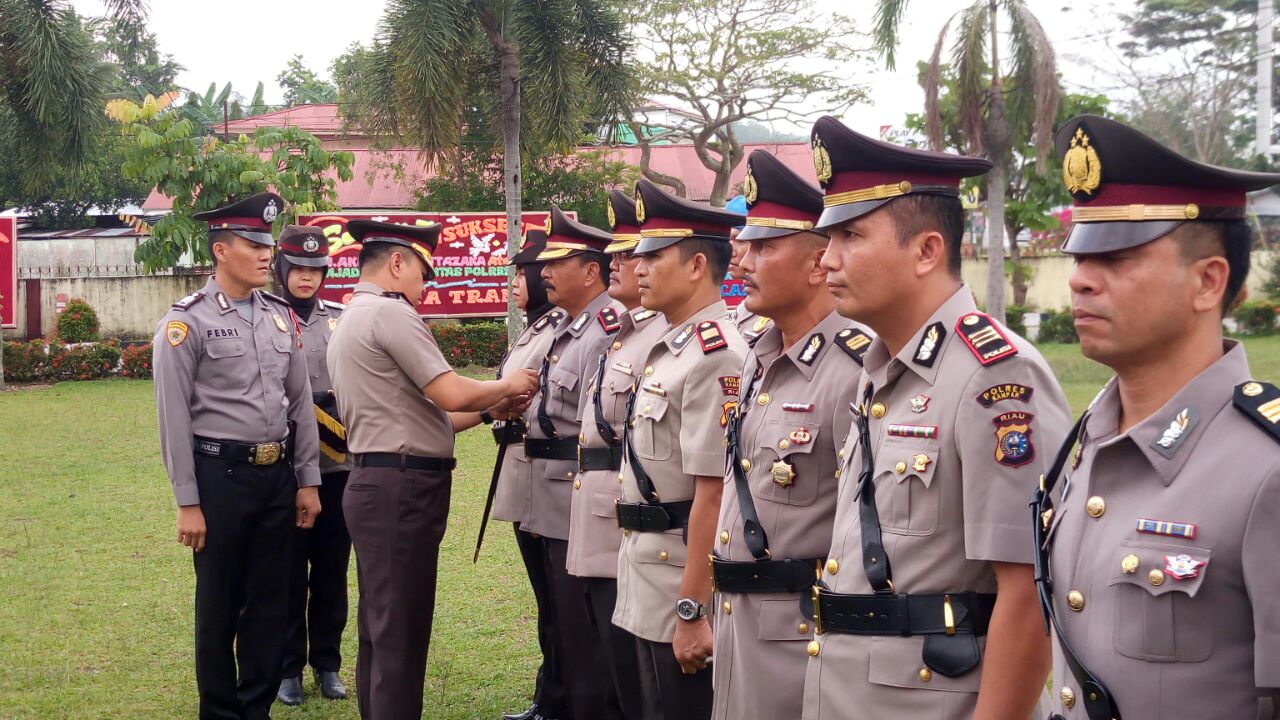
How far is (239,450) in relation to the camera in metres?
4.80

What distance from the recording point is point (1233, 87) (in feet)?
63.0

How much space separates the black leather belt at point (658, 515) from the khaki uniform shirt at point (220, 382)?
1.92 meters

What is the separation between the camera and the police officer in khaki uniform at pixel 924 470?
7.41ft

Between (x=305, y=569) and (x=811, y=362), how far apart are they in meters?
3.45

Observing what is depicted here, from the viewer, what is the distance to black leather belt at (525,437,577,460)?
4871 millimetres

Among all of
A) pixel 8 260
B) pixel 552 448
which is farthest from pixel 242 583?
pixel 8 260

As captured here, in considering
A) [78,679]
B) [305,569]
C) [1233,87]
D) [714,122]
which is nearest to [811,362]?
[305,569]

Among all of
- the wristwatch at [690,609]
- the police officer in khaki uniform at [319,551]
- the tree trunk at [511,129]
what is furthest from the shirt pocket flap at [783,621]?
the tree trunk at [511,129]

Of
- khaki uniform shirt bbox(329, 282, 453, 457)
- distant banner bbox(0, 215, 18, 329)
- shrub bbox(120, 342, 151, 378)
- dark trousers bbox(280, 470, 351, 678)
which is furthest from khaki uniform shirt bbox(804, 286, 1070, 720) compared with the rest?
distant banner bbox(0, 215, 18, 329)

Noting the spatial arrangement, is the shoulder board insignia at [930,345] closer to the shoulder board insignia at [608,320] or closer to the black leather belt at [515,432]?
the shoulder board insignia at [608,320]

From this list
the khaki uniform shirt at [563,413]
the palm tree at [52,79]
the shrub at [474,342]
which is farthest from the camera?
the shrub at [474,342]

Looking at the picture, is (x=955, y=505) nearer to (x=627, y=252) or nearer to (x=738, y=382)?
(x=738, y=382)

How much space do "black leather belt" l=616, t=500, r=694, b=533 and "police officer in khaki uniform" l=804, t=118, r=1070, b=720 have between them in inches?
44.8

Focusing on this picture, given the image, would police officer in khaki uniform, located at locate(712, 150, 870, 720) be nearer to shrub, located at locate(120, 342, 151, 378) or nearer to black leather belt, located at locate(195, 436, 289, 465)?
black leather belt, located at locate(195, 436, 289, 465)
